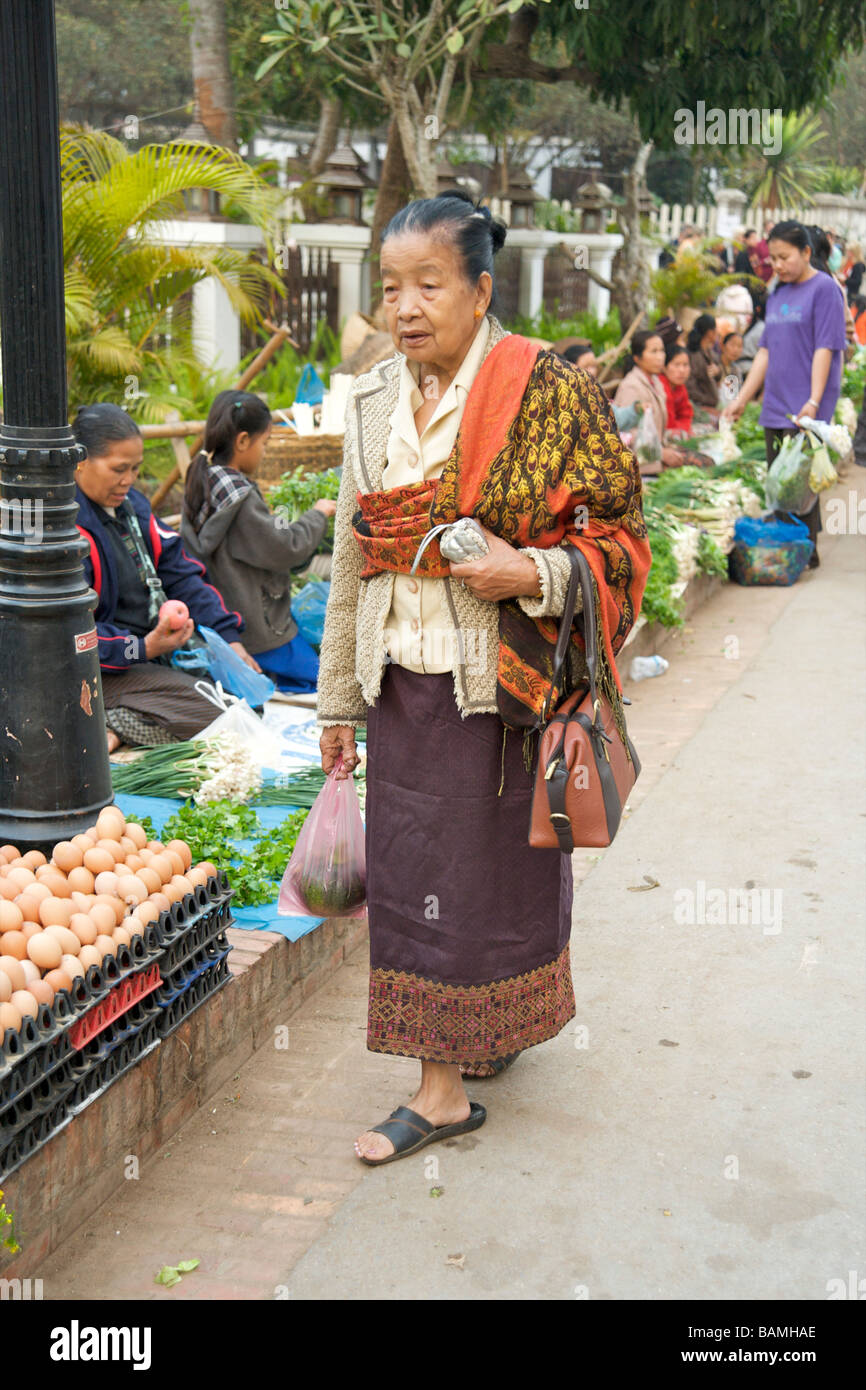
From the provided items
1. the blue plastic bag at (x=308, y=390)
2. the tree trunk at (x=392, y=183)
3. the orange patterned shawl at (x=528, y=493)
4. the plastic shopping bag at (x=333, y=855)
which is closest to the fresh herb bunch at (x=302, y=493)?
the blue plastic bag at (x=308, y=390)

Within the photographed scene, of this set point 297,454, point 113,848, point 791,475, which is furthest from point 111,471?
point 791,475

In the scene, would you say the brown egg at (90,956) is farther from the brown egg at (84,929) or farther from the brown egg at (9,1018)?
the brown egg at (9,1018)

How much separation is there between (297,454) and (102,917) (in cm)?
541

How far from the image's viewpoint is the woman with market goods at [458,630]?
9.22ft

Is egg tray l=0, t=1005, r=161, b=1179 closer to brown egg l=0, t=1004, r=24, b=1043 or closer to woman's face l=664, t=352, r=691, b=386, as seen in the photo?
brown egg l=0, t=1004, r=24, b=1043

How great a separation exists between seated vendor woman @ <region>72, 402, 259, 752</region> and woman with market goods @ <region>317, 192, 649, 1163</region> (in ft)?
5.63

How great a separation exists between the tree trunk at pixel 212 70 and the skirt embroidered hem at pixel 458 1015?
10745 millimetres

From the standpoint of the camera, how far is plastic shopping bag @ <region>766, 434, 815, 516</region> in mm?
8233

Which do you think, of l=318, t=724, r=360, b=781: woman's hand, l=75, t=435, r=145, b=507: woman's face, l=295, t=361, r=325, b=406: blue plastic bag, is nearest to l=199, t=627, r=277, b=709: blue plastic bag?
l=75, t=435, r=145, b=507: woman's face

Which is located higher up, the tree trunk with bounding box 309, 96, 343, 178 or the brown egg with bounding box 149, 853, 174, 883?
the tree trunk with bounding box 309, 96, 343, 178

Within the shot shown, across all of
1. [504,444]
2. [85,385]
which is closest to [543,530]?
[504,444]

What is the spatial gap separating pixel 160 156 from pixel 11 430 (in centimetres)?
391

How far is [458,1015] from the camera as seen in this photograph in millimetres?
3092
